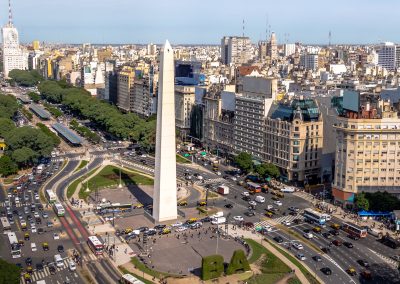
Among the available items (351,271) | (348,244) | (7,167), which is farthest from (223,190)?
(7,167)

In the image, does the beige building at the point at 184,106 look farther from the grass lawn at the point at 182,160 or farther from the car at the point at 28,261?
Answer: the car at the point at 28,261

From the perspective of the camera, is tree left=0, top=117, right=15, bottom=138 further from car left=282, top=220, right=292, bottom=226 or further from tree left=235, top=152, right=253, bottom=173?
car left=282, top=220, right=292, bottom=226

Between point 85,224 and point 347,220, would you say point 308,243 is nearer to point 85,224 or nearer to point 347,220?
point 347,220

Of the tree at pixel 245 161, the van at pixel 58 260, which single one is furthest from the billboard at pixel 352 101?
the van at pixel 58 260

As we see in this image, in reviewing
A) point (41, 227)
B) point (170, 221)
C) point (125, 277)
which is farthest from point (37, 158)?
point (125, 277)

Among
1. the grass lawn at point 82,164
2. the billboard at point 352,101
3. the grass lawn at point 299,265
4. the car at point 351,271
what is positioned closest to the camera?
the grass lawn at point 299,265

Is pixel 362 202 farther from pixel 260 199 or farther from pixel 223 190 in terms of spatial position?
pixel 223 190
